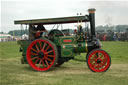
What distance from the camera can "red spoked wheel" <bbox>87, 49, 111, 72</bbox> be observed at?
622 centimetres

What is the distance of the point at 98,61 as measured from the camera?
631 centimetres

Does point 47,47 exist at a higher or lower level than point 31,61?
higher

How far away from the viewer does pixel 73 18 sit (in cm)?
655

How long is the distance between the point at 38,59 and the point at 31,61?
0.90 feet

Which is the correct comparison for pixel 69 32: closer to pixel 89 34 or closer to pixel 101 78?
pixel 89 34

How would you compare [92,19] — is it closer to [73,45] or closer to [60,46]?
[73,45]

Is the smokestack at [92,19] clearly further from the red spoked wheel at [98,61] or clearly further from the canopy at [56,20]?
the red spoked wheel at [98,61]

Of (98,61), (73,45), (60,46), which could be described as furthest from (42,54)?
(98,61)

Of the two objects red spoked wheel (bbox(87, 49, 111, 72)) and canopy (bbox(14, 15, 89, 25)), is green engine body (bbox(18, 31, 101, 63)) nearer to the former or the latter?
red spoked wheel (bbox(87, 49, 111, 72))

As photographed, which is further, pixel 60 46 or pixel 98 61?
pixel 60 46

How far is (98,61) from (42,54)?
1884 millimetres

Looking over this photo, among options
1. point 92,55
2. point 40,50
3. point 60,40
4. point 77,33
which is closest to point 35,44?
point 40,50

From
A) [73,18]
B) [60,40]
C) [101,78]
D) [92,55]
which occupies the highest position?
[73,18]

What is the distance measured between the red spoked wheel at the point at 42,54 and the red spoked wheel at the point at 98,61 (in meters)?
1.13
